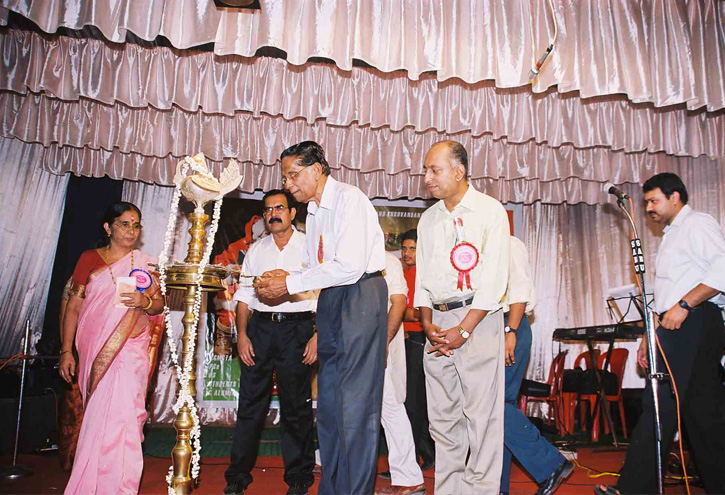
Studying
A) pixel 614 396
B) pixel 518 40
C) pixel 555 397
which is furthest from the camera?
pixel 555 397

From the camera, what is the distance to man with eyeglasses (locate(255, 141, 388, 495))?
2.63m

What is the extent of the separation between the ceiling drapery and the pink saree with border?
5.45ft

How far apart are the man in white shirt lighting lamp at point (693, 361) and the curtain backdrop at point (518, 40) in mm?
1036

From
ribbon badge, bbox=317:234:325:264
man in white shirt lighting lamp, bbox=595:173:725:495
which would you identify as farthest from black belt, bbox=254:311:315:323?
man in white shirt lighting lamp, bbox=595:173:725:495

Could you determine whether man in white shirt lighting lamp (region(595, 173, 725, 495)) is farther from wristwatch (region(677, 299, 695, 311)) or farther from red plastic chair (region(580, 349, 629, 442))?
red plastic chair (region(580, 349, 629, 442))

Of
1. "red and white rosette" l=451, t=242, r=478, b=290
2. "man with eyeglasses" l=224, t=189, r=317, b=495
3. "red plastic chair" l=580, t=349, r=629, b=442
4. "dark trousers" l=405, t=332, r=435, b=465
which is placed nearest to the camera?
"red and white rosette" l=451, t=242, r=478, b=290

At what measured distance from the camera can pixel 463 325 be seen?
9.44 feet

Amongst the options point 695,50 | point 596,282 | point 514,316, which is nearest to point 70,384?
point 514,316

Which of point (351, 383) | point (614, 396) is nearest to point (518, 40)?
point (351, 383)

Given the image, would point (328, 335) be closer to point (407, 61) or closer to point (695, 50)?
point (407, 61)

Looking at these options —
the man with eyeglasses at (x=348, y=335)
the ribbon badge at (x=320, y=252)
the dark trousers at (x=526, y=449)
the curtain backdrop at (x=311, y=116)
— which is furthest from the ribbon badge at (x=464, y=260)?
the curtain backdrop at (x=311, y=116)

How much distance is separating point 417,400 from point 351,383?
→ 278 cm

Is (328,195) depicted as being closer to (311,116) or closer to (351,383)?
(351,383)

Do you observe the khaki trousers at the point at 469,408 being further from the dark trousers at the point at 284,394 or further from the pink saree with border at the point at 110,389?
the pink saree with border at the point at 110,389
